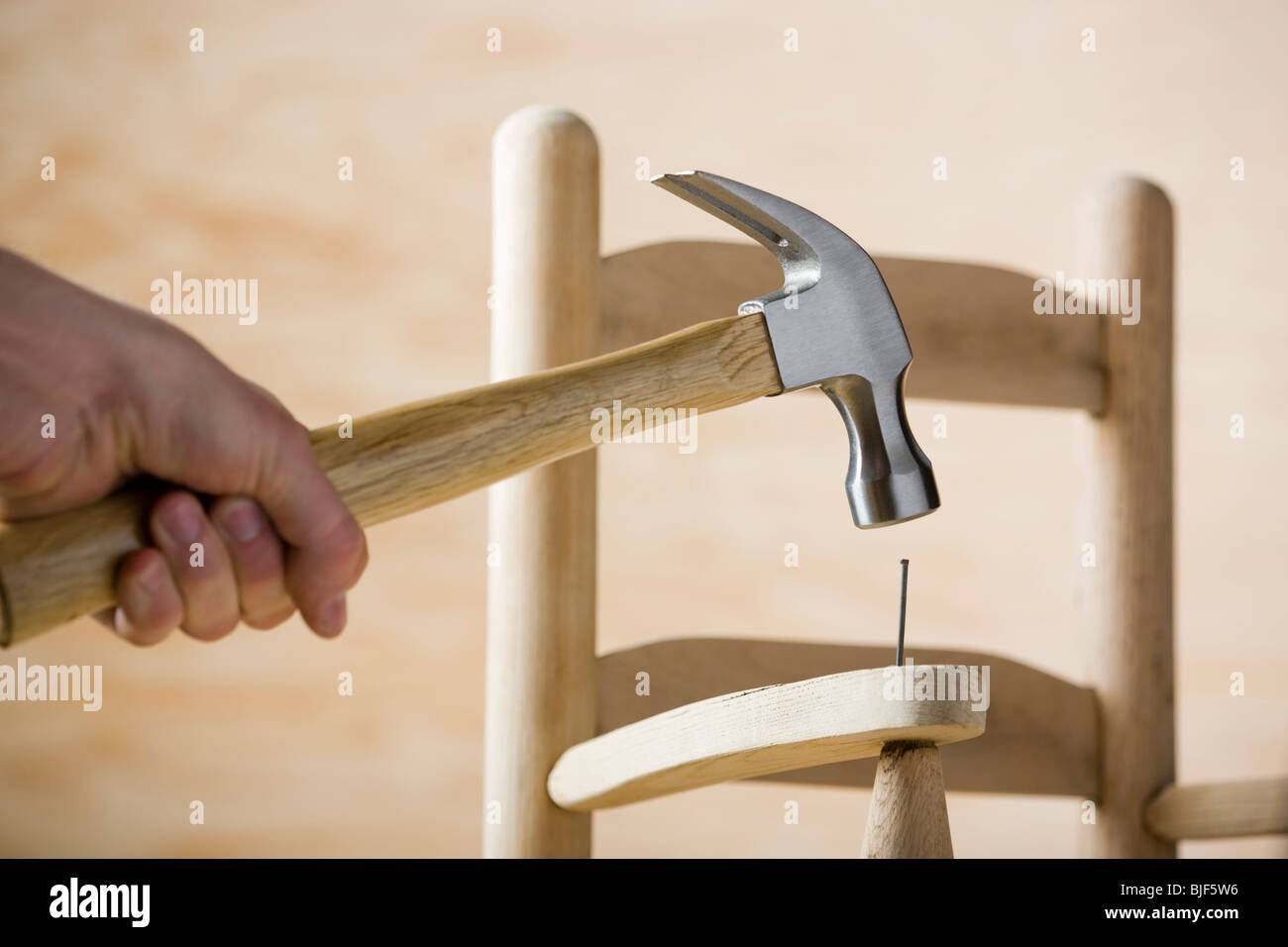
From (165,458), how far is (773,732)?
0.23 metres

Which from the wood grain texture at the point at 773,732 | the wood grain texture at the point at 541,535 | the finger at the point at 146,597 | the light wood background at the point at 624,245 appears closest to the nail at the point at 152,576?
the finger at the point at 146,597

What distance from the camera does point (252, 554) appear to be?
41 centimetres

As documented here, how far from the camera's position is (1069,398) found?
0.86 meters

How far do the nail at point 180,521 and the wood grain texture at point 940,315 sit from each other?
39 cm

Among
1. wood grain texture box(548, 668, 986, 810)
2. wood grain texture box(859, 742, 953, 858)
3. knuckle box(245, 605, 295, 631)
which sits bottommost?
wood grain texture box(859, 742, 953, 858)

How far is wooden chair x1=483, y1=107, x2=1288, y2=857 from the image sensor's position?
698 mm

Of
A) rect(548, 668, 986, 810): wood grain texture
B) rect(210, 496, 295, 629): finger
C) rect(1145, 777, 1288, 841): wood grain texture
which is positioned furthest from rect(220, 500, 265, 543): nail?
rect(1145, 777, 1288, 841): wood grain texture

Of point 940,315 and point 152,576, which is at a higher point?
point 940,315

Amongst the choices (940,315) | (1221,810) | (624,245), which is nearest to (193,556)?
(940,315)

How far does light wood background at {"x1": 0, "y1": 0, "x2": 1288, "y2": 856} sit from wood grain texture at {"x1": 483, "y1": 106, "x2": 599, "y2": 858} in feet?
1.93

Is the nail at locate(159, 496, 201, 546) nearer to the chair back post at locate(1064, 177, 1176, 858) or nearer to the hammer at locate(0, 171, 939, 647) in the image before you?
the hammer at locate(0, 171, 939, 647)

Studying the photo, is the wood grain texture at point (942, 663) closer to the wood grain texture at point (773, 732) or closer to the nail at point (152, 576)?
the wood grain texture at point (773, 732)

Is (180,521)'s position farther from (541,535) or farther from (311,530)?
(541,535)

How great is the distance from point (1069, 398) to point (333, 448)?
596mm
